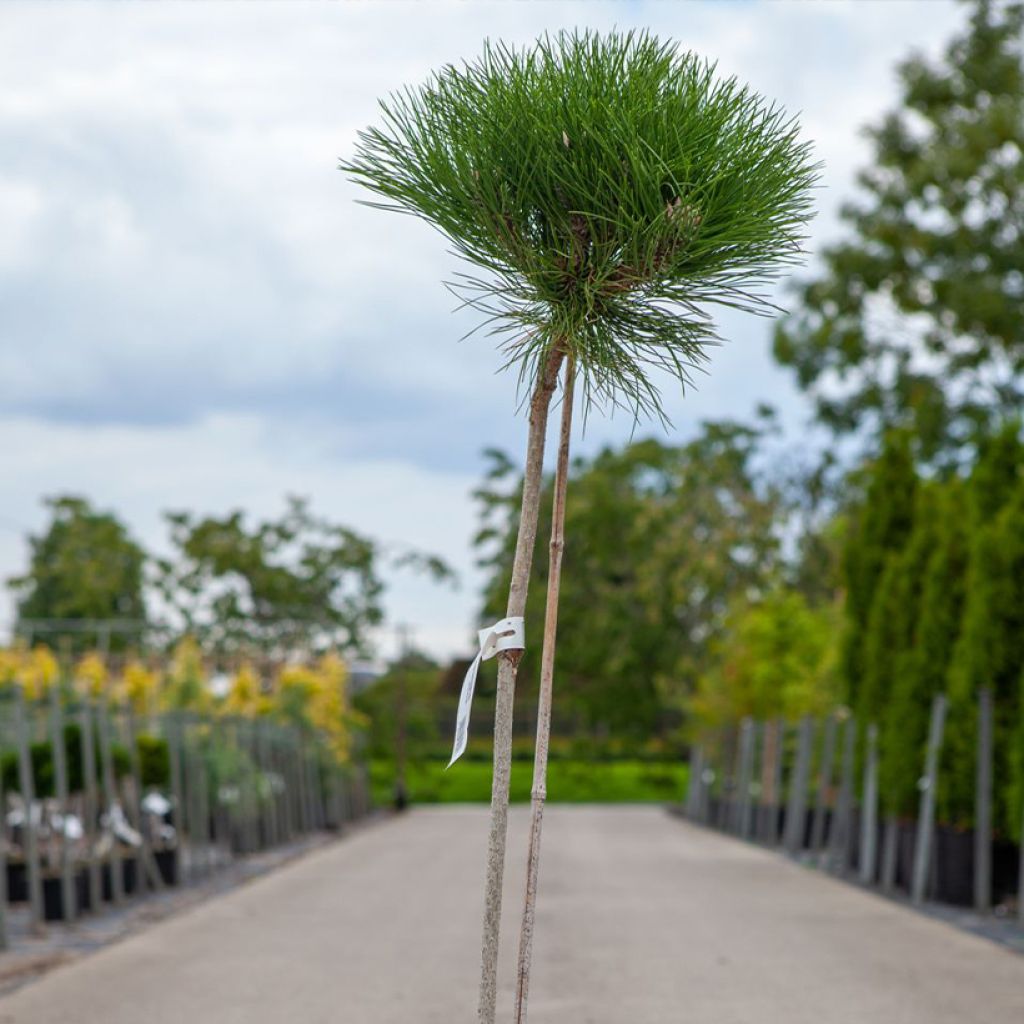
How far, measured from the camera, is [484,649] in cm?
411

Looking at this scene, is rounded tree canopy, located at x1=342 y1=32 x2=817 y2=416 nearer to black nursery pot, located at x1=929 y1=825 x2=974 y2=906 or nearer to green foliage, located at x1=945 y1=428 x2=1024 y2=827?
green foliage, located at x1=945 y1=428 x2=1024 y2=827

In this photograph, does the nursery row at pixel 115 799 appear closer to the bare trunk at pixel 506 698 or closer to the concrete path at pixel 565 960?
the concrete path at pixel 565 960

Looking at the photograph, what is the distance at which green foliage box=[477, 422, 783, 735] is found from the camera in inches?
1623

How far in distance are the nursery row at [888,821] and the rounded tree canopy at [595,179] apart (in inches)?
379

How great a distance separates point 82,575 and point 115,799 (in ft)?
121

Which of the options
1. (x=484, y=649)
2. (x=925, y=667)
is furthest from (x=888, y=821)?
(x=484, y=649)

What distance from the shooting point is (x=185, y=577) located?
153 ft

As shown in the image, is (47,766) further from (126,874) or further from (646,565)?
(646,565)

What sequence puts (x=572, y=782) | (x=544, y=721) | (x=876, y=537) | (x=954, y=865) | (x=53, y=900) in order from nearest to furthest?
1. (x=544, y=721)
2. (x=53, y=900)
3. (x=954, y=865)
4. (x=876, y=537)
5. (x=572, y=782)

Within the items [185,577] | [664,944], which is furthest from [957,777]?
[185,577]

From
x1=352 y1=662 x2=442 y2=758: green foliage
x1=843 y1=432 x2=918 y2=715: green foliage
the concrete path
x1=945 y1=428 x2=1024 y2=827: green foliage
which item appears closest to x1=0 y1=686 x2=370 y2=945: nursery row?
the concrete path

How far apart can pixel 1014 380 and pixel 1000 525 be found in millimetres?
15899

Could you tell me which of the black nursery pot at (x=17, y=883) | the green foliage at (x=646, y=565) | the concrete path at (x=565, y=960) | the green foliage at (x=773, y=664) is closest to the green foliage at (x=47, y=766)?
the black nursery pot at (x=17, y=883)

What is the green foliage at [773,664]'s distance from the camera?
28016mm
